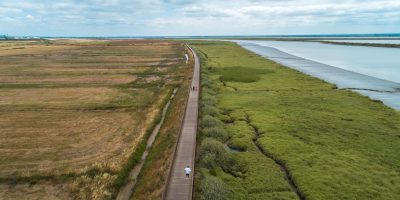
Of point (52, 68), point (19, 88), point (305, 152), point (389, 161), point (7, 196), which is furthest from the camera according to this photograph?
point (52, 68)

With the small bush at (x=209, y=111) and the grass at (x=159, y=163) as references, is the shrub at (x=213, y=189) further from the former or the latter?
the small bush at (x=209, y=111)

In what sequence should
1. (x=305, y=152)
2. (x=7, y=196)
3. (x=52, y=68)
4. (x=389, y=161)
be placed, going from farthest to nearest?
(x=52, y=68) < (x=305, y=152) < (x=389, y=161) < (x=7, y=196)

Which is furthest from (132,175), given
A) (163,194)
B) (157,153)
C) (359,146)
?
(359,146)

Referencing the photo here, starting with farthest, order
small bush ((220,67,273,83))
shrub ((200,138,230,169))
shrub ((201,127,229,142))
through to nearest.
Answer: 1. small bush ((220,67,273,83))
2. shrub ((201,127,229,142))
3. shrub ((200,138,230,169))

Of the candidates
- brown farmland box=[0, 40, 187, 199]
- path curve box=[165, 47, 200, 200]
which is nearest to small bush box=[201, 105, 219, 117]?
path curve box=[165, 47, 200, 200]

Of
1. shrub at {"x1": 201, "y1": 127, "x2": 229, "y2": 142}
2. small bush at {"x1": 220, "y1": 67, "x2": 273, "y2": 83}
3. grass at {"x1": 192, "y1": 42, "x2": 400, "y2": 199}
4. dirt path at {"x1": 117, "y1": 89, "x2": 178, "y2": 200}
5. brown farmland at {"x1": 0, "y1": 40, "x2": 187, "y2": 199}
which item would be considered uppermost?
shrub at {"x1": 201, "y1": 127, "x2": 229, "y2": 142}

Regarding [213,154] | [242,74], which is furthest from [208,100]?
[242,74]

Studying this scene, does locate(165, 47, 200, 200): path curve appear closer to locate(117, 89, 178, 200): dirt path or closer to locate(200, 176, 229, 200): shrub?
locate(200, 176, 229, 200): shrub

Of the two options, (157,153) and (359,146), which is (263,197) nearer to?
(157,153)
